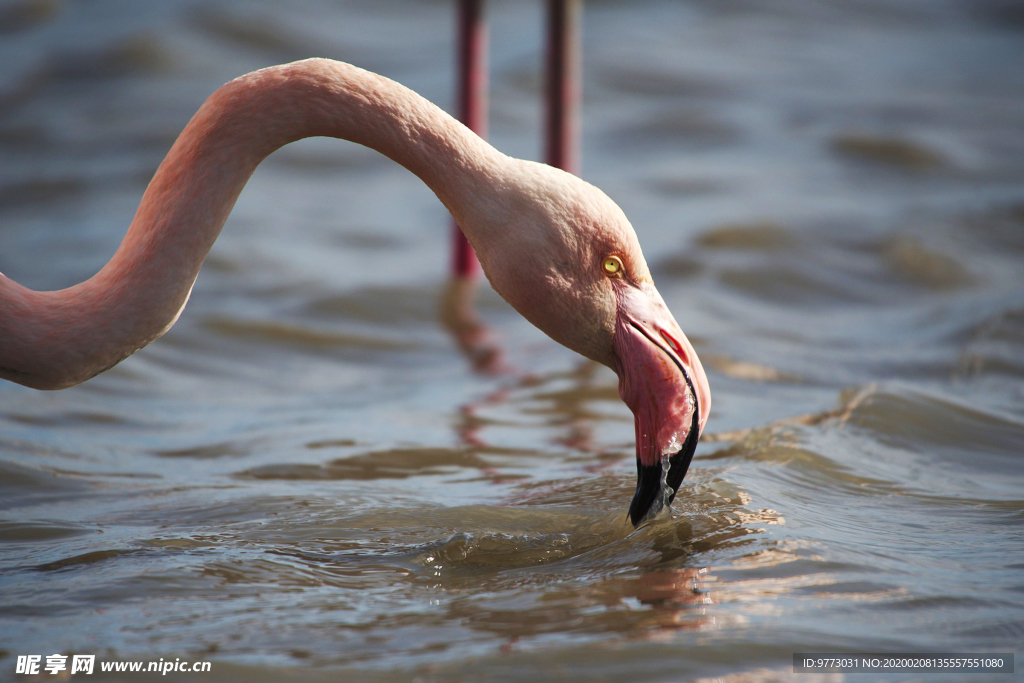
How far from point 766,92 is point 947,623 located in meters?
11.9

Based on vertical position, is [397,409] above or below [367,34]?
below

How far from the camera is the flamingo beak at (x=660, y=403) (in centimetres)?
335

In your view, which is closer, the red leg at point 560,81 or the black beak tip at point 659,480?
the black beak tip at point 659,480

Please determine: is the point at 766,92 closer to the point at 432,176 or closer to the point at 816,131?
the point at 816,131

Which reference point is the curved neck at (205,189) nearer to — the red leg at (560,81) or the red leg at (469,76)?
the red leg at (469,76)

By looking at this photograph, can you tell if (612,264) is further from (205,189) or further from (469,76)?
(469,76)

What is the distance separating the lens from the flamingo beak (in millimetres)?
3350

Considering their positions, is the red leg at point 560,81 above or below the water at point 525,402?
above

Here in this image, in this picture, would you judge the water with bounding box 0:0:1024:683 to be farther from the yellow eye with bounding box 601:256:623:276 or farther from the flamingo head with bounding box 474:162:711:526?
the yellow eye with bounding box 601:256:623:276

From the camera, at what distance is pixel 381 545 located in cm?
368

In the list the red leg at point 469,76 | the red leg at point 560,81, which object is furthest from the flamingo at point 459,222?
the red leg at point 560,81

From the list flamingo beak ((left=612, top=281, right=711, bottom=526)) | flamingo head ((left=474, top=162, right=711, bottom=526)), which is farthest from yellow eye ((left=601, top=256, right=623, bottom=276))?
flamingo beak ((left=612, top=281, right=711, bottom=526))

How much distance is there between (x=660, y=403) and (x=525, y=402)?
277cm

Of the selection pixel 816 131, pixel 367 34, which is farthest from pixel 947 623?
pixel 367 34
